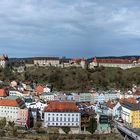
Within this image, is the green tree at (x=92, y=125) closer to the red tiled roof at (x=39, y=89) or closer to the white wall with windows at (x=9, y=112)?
the white wall with windows at (x=9, y=112)

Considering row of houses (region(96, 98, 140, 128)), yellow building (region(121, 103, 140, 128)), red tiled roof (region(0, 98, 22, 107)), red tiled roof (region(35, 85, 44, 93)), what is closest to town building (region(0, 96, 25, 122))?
red tiled roof (region(0, 98, 22, 107))

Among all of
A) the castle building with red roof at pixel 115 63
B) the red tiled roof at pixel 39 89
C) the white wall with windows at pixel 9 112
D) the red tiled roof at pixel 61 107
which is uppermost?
the castle building with red roof at pixel 115 63

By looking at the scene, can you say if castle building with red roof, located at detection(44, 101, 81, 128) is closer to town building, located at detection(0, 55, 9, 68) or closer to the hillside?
the hillside

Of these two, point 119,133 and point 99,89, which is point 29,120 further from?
point 99,89

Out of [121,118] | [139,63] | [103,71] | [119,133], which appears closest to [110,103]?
[121,118]

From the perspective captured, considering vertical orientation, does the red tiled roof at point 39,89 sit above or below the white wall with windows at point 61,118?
above

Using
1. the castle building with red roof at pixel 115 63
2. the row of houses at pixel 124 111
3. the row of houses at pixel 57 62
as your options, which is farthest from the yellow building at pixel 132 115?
the castle building with red roof at pixel 115 63

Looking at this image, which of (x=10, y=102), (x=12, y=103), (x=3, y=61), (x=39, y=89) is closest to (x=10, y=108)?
(x=12, y=103)

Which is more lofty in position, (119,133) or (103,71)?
(103,71)

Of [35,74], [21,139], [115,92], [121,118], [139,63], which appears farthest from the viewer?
[139,63]
